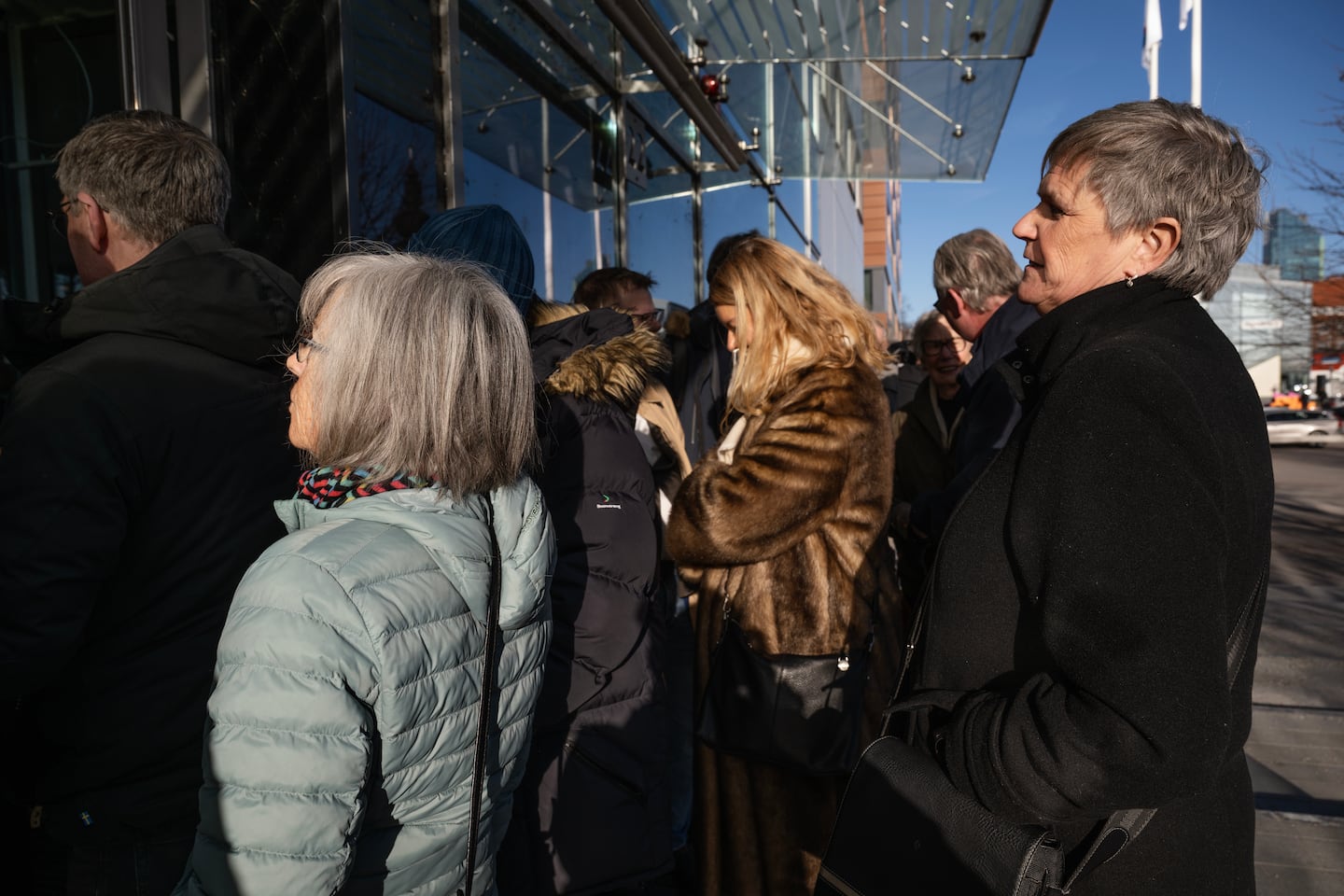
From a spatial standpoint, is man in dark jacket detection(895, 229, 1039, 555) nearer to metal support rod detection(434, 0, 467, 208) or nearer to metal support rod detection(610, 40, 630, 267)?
metal support rod detection(434, 0, 467, 208)

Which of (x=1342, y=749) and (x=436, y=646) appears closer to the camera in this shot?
(x=436, y=646)

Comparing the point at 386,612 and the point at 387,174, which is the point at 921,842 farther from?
the point at 387,174

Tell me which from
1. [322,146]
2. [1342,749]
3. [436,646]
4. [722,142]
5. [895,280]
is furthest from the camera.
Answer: [895,280]

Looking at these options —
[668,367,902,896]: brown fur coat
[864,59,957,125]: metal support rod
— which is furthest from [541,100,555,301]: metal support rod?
[864,59,957,125]: metal support rod

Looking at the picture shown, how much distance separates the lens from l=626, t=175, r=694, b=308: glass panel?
7277mm

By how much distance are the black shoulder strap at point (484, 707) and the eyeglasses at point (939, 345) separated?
281cm

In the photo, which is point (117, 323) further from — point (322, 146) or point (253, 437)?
point (322, 146)

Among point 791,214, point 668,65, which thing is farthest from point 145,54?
point 791,214

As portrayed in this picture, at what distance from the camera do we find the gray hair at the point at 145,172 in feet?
6.16

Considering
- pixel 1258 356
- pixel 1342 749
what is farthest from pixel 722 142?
pixel 1258 356

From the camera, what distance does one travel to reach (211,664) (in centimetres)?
168

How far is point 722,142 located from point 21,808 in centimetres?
811

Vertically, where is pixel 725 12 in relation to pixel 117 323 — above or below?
above

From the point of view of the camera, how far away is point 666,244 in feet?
27.0
